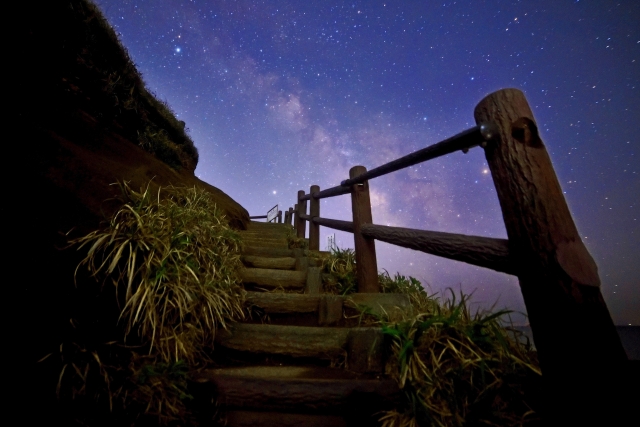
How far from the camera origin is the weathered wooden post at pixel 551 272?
0.79 meters

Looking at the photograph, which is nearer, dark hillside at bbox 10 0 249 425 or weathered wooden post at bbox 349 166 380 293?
dark hillside at bbox 10 0 249 425

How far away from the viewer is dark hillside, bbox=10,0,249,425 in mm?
1158

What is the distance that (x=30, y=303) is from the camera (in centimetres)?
120

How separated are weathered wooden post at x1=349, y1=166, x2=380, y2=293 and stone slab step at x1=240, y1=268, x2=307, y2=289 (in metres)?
0.66

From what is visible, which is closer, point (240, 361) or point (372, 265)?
point (240, 361)

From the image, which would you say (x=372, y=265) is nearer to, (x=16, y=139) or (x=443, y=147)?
(x=443, y=147)

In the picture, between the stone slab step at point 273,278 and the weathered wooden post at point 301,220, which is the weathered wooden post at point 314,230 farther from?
the stone slab step at point 273,278

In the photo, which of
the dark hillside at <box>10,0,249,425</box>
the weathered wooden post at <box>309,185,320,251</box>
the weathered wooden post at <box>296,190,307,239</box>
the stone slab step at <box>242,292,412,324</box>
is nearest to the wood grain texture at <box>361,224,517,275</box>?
the stone slab step at <box>242,292,412,324</box>

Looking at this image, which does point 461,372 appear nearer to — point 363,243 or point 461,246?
point 461,246

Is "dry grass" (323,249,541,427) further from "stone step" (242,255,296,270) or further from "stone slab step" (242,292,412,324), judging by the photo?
"stone step" (242,255,296,270)

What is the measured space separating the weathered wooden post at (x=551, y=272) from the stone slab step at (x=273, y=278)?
2.10m

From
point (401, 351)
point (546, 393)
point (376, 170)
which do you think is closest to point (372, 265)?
point (376, 170)

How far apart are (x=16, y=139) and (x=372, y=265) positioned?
2.53 metres

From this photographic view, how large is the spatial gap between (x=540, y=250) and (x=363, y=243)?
1.58 meters
